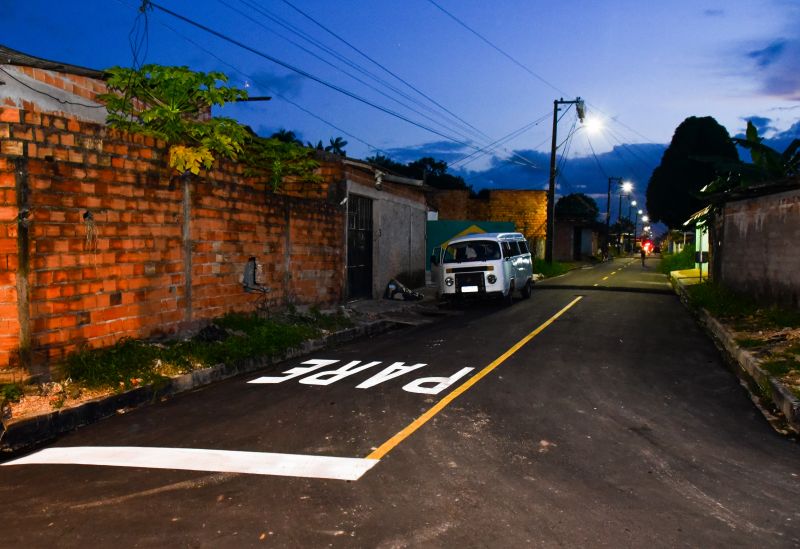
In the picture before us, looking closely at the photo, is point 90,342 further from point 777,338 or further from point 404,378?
point 777,338

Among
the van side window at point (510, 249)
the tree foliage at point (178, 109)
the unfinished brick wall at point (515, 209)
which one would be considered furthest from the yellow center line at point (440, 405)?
the unfinished brick wall at point (515, 209)

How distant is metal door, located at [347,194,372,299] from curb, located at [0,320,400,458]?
20.6ft

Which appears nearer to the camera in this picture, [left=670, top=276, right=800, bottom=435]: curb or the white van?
[left=670, top=276, right=800, bottom=435]: curb

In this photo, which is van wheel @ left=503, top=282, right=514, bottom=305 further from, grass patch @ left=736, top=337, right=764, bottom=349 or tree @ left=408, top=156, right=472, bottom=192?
tree @ left=408, top=156, right=472, bottom=192

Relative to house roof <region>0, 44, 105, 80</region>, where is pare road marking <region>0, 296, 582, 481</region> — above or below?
below

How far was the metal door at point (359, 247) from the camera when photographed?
1569 cm

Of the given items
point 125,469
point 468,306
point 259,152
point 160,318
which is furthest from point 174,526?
point 468,306

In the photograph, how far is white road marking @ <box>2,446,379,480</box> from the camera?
451cm

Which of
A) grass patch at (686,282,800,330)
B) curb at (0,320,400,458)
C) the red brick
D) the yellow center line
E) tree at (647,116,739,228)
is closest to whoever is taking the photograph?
the yellow center line

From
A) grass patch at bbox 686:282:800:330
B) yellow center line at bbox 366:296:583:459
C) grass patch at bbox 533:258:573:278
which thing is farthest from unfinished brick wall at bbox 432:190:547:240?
yellow center line at bbox 366:296:583:459

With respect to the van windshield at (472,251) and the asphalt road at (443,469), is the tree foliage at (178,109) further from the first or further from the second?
the van windshield at (472,251)

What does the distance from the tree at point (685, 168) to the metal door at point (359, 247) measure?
4064 cm

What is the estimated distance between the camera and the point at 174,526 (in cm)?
365

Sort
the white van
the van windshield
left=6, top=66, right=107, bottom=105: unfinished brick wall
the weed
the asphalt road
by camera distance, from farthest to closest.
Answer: the van windshield → the white van → left=6, top=66, right=107, bottom=105: unfinished brick wall → the weed → the asphalt road
